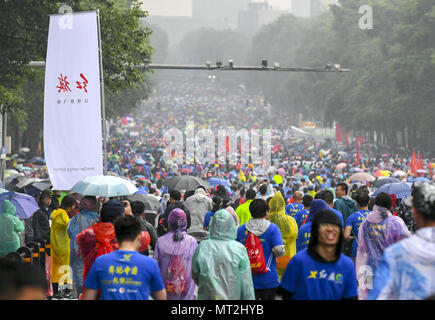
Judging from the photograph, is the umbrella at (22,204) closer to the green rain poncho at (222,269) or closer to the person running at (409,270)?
the green rain poncho at (222,269)

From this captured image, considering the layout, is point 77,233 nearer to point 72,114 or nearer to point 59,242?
point 59,242

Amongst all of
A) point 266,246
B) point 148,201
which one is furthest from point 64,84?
point 148,201

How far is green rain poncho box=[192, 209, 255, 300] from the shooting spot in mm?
6945

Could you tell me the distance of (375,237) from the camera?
359 inches

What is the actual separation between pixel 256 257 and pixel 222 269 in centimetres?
141

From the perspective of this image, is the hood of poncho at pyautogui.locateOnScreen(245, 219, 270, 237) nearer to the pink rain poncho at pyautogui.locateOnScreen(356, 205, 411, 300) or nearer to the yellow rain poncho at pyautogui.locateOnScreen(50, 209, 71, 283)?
the pink rain poncho at pyautogui.locateOnScreen(356, 205, 411, 300)

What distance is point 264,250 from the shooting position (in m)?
8.52

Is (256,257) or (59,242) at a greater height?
(256,257)

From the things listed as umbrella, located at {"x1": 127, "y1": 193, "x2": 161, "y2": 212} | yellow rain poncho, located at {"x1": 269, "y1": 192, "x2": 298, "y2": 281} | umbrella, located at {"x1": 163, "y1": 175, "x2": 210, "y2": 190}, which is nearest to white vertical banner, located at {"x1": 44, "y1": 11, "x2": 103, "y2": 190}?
yellow rain poncho, located at {"x1": 269, "y1": 192, "x2": 298, "y2": 281}

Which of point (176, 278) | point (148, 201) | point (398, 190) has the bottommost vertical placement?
point (148, 201)

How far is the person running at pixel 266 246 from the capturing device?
27.6 ft

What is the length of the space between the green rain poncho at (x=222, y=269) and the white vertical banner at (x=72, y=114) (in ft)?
14.0
